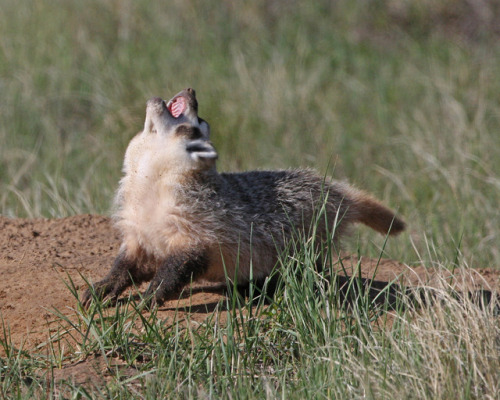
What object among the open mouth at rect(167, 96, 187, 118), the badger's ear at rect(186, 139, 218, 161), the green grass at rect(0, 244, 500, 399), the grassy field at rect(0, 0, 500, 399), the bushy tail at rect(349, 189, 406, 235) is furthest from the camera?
the bushy tail at rect(349, 189, 406, 235)

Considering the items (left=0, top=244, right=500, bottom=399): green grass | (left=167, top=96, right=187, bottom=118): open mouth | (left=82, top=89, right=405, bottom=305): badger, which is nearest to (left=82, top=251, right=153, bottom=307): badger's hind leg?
(left=82, top=89, right=405, bottom=305): badger

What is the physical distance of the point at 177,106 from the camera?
4141 millimetres

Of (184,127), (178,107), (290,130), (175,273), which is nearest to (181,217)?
(175,273)

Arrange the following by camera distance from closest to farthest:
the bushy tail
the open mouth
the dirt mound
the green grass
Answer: the green grass → the dirt mound → the open mouth → the bushy tail

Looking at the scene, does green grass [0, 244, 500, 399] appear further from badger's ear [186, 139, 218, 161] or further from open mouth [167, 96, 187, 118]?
open mouth [167, 96, 187, 118]

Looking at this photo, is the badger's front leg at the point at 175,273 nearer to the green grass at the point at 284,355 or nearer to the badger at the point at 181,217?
the badger at the point at 181,217

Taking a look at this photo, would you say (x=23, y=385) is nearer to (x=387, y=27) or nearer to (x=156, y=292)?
(x=156, y=292)

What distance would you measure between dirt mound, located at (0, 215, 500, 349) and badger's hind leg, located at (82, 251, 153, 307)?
0.12 meters

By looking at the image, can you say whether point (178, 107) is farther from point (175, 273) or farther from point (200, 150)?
point (175, 273)

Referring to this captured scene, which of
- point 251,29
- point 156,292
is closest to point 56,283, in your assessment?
point 156,292

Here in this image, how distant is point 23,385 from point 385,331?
135 cm

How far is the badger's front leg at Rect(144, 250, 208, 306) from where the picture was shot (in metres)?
3.81

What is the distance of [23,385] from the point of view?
3.03 meters

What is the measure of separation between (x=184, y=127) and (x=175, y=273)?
2.26 ft
